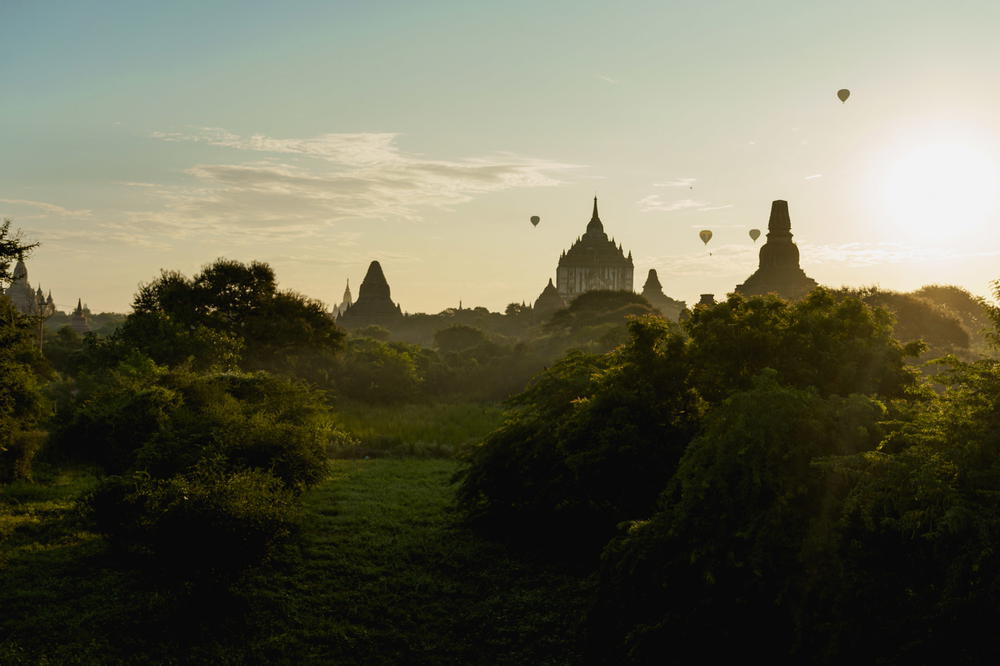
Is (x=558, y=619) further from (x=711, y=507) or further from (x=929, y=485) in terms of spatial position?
(x=929, y=485)

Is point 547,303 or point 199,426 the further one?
point 547,303

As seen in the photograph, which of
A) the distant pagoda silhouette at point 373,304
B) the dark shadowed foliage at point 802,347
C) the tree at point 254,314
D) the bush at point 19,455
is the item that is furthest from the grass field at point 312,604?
the distant pagoda silhouette at point 373,304

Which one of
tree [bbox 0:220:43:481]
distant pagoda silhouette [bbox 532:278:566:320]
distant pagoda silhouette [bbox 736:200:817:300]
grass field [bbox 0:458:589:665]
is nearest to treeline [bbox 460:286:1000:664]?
grass field [bbox 0:458:589:665]

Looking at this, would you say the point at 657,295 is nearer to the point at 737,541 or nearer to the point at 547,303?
the point at 547,303

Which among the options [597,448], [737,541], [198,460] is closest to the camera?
[737,541]

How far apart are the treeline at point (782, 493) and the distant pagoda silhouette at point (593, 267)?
386 ft

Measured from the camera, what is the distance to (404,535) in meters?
14.3

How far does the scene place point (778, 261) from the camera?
169ft

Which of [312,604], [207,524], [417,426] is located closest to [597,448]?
[312,604]

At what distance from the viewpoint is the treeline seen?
625 cm

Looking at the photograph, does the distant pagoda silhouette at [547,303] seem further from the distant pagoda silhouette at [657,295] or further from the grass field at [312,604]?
the grass field at [312,604]

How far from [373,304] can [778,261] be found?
199 feet

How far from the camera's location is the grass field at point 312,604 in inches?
360

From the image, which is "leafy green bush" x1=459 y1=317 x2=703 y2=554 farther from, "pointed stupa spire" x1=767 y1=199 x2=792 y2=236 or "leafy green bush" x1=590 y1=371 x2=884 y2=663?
"pointed stupa spire" x1=767 y1=199 x2=792 y2=236
